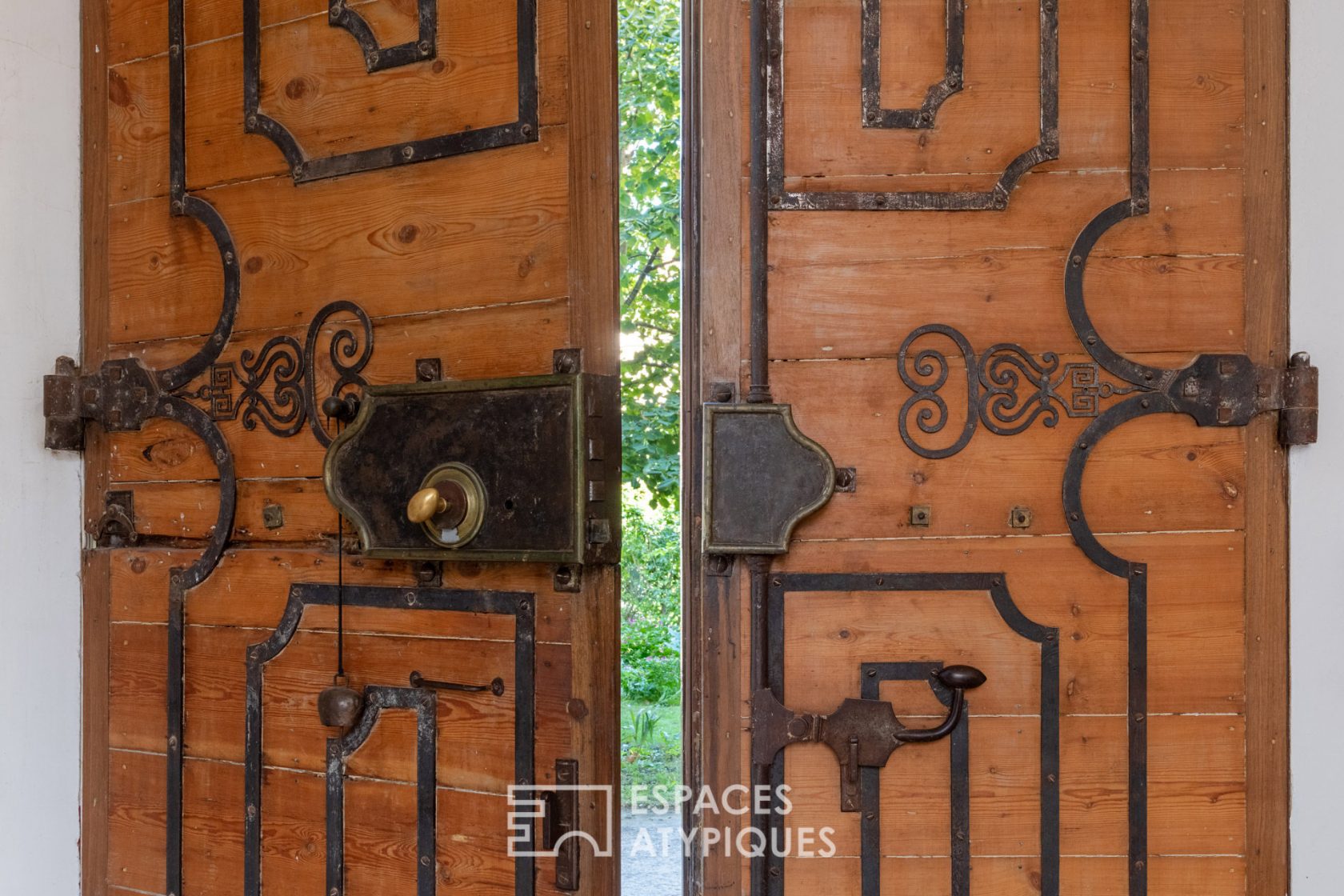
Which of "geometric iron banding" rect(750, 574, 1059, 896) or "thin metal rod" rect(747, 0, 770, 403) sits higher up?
"thin metal rod" rect(747, 0, 770, 403)

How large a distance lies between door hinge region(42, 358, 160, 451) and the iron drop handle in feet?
3.53

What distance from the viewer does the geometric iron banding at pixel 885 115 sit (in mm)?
1055

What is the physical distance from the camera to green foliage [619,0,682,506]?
1858mm

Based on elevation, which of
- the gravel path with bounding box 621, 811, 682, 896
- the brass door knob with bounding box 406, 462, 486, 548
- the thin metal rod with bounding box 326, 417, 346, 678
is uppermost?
the brass door knob with bounding box 406, 462, 486, 548

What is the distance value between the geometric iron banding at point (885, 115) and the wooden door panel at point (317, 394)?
0.61 feet

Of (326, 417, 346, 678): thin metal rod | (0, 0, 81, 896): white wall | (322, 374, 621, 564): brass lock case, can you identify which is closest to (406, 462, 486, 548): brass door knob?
(322, 374, 621, 564): brass lock case

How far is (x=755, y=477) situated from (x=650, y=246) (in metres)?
1.03

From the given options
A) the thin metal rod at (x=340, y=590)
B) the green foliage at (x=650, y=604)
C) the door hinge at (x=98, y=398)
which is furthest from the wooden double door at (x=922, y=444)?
the green foliage at (x=650, y=604)

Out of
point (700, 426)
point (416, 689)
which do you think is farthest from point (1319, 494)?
point (416, 689)

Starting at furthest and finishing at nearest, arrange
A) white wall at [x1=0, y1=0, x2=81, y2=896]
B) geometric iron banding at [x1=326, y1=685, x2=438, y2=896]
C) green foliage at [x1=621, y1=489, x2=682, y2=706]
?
green foliage at [x1=621, y1=489, x2=682, y2=706], white wall at [x1=0, y1=0, x2=81, y2=896], geometric iron banding at [x1=326, y1=685, x2=438, y2=896]

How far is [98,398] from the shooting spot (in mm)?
1299

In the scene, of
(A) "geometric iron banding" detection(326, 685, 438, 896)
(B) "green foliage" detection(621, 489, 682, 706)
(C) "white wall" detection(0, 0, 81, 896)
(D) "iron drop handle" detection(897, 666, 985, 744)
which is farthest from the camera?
(B) "green foliage" detection(621, 489, 682, 706)

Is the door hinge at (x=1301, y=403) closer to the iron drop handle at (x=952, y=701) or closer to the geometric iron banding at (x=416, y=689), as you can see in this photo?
the iron drop handle at (x=952, y=701)

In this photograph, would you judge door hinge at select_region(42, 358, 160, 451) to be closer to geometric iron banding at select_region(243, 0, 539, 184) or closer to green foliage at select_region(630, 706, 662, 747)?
geometric iron banding at select_region(243, 0, 539, 184)
